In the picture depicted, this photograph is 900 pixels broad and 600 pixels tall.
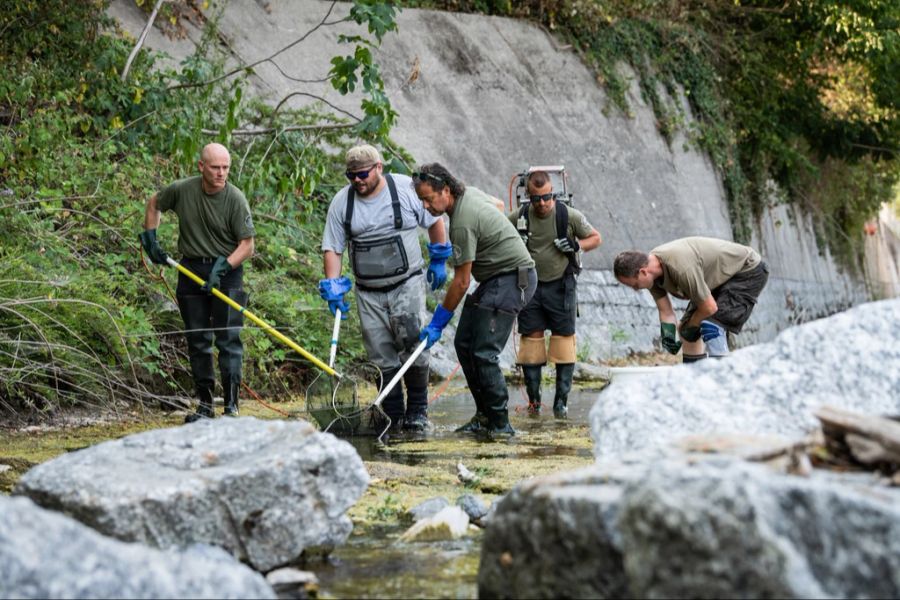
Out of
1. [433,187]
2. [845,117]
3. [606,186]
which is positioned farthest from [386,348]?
[845,117]

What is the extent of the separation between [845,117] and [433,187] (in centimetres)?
1625

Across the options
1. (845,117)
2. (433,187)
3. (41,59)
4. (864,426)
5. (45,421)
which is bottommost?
(864,426)

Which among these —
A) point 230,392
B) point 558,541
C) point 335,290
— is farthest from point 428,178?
point 558,541

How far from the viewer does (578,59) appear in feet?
61.8

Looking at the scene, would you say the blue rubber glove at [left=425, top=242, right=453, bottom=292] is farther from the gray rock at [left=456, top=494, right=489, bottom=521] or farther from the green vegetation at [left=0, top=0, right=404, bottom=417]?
the gray rock at [left=456, top=494, right=489, bottom=521]

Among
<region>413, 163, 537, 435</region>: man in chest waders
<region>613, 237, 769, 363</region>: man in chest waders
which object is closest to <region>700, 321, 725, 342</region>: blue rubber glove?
<region>613, 237, 769, 363</region>: man in chest waders

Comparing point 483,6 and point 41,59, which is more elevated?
point 483,6

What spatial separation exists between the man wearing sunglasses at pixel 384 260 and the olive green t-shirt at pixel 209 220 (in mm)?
589

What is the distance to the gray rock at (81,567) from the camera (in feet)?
9.87

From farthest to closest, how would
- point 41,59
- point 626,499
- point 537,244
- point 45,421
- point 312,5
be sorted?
1. point 312,5
2. point 41,59
3. point 537,244
4. point 45,421
5. point 626,499

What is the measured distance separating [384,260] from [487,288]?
712mm

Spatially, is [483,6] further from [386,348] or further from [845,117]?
[386,348]

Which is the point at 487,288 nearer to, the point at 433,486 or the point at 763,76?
the point at 433,486

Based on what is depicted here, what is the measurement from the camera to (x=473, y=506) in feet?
16.6
